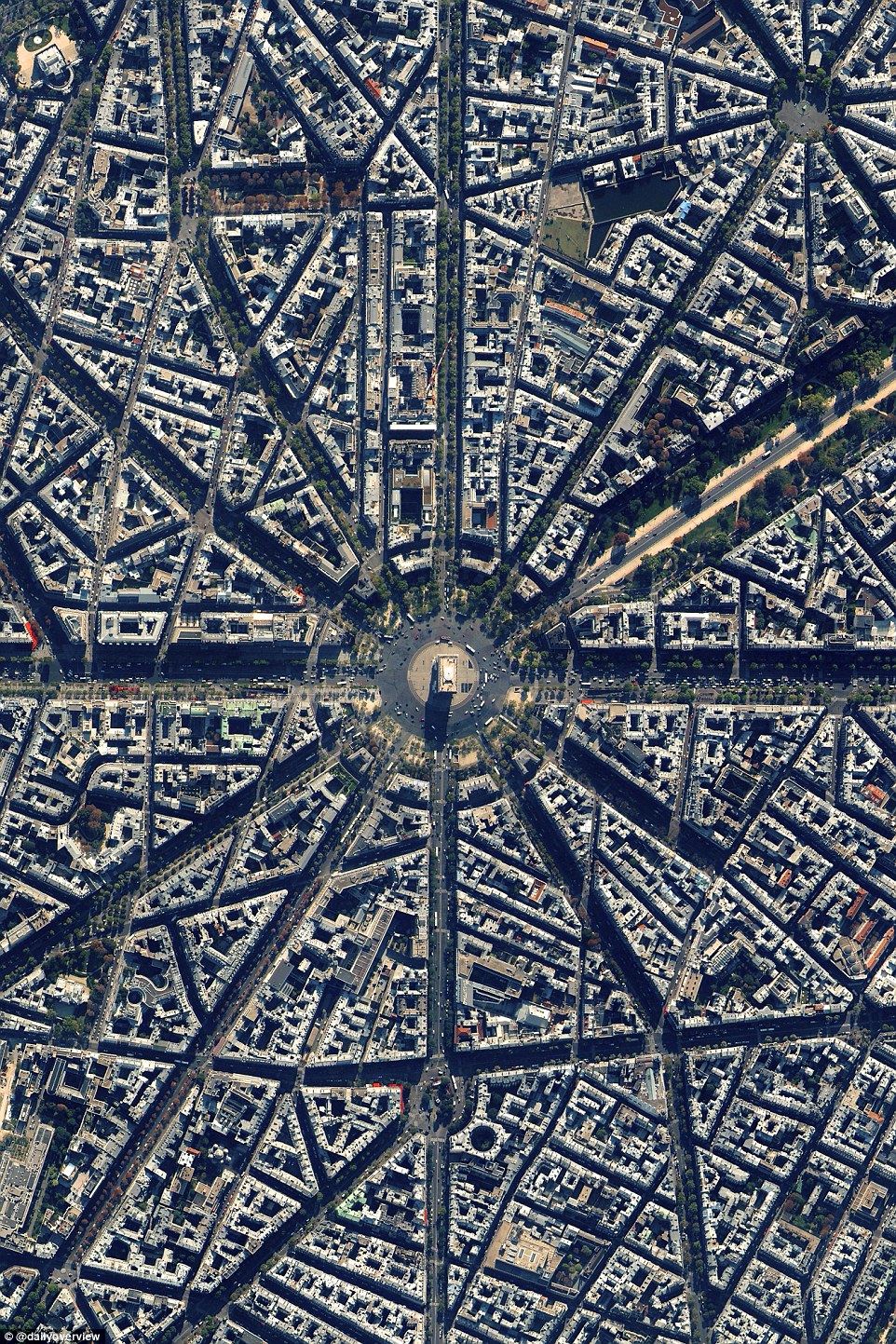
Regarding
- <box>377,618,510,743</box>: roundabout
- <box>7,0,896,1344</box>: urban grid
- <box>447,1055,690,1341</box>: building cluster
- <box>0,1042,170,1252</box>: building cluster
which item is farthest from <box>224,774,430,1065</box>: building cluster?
<box>447,1055,690,1341</box>: building cluster

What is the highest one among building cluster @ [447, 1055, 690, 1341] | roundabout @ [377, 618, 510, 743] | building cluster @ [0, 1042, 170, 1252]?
roundabout @ [377, 618, 510, 743]

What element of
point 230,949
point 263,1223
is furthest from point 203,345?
point 263,1223

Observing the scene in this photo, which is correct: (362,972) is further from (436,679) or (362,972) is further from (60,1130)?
(60,1130)

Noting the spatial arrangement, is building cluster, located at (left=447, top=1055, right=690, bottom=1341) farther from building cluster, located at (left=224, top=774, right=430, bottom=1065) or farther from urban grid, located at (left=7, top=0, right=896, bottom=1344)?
building cluster, located at (left=224, top=774, right=430, bottom=1065)

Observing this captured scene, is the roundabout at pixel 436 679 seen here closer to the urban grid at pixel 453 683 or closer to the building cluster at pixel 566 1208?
the urban grid at pixel 453 683

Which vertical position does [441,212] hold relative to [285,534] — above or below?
above

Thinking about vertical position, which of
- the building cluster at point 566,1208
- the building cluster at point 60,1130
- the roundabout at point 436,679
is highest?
the roundabout at point 436,679

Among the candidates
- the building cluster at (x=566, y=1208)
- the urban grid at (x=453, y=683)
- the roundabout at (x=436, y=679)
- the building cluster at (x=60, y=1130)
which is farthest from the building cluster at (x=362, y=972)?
the building cluster at (x=566, y=1208)

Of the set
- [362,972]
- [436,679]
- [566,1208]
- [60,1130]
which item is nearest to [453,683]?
[436,679]

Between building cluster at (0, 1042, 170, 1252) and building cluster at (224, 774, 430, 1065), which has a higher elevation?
building cluster at (224, 774, 430, 1065)

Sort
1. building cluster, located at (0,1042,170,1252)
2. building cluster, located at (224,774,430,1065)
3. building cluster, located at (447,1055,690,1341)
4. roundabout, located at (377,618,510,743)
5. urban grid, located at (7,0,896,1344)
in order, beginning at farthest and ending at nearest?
roundabout, located at (377,618,510,743), building cluster, located at (224,774,430,1065), building cluster, located at (0,1042,170,1252), urban grid, located at (7,0,896,1344), building cluster, located at (447,1055,690,1341)

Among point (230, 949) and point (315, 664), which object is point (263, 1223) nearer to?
point (230, 949)
